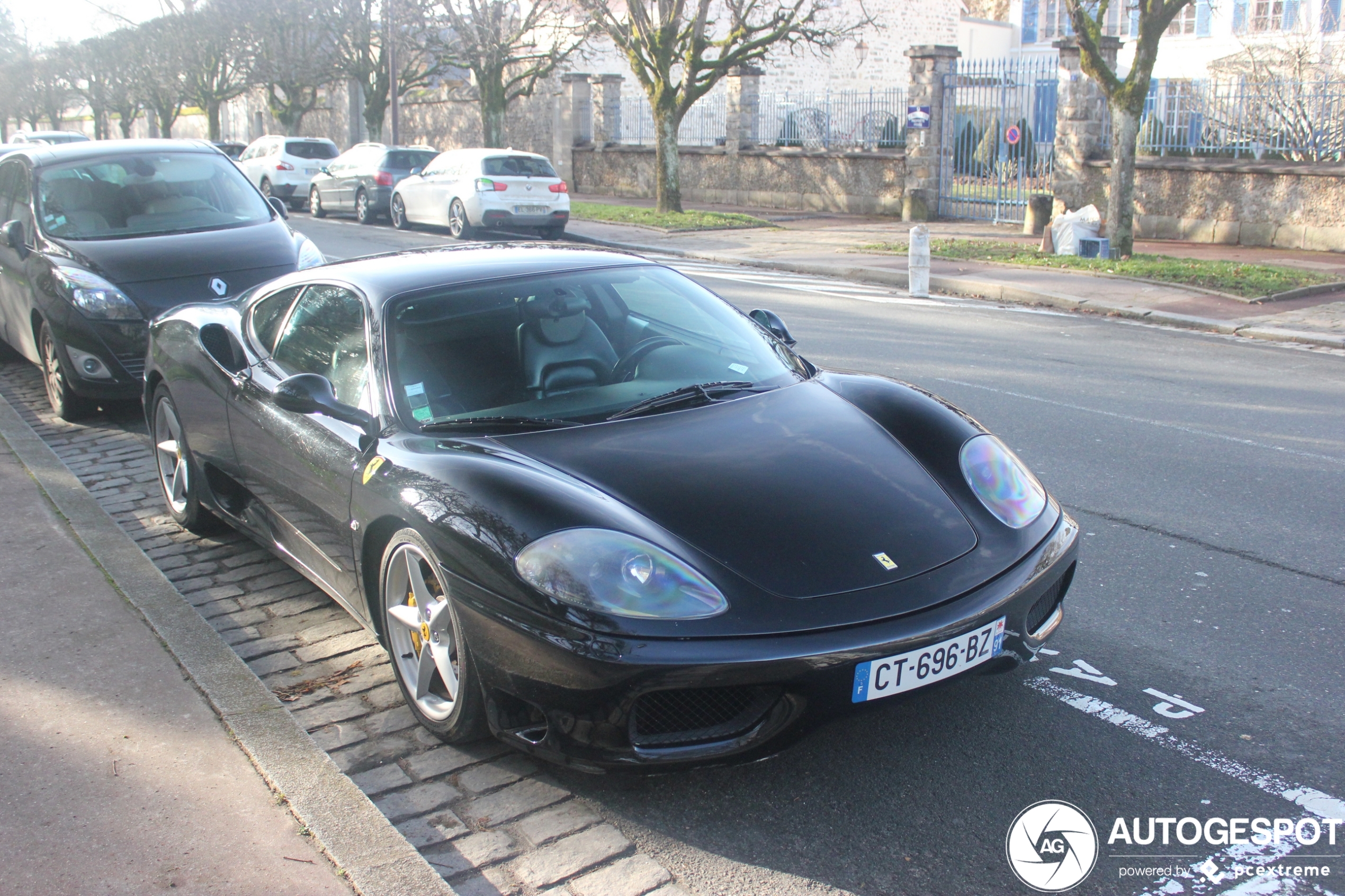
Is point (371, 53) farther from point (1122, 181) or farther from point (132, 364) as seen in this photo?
point (132, 364)

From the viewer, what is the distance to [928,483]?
362 cm

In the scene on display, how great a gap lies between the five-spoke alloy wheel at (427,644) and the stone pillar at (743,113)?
A: 84.8ft

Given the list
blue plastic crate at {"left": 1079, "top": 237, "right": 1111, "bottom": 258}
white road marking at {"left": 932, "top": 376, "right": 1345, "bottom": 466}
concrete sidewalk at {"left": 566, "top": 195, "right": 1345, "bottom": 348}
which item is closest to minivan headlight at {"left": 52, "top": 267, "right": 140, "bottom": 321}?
white road marking at {"left": 932, "top": 376, "right": 1345, "bottom": 466}

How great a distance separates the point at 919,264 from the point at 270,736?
39.5 feet

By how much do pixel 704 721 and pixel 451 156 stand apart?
1991 centimetres

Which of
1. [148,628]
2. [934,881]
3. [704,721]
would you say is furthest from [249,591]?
[934,881]

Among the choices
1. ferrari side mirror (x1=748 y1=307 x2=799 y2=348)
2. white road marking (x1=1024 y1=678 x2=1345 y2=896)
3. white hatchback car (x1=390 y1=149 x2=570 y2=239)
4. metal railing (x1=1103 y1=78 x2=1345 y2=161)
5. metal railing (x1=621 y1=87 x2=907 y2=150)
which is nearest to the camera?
white road marking (x1=1024 y1=678 x2=1345 y2=896)

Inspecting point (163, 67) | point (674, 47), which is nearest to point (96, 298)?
point (674, 47)

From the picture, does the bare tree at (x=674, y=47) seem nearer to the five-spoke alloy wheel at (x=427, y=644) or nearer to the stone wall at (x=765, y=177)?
the stone wall at (x=765, y=177)

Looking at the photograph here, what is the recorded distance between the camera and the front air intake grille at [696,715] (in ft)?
9.62

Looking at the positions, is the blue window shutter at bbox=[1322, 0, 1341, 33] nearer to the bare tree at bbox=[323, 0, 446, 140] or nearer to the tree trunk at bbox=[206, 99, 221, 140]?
the bare tree at bbox=[323, 0, 446, 140]

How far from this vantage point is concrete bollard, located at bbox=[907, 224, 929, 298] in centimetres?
1402

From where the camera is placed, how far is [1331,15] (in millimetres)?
32250

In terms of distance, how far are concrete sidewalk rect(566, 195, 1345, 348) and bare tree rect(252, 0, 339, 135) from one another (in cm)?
2012
